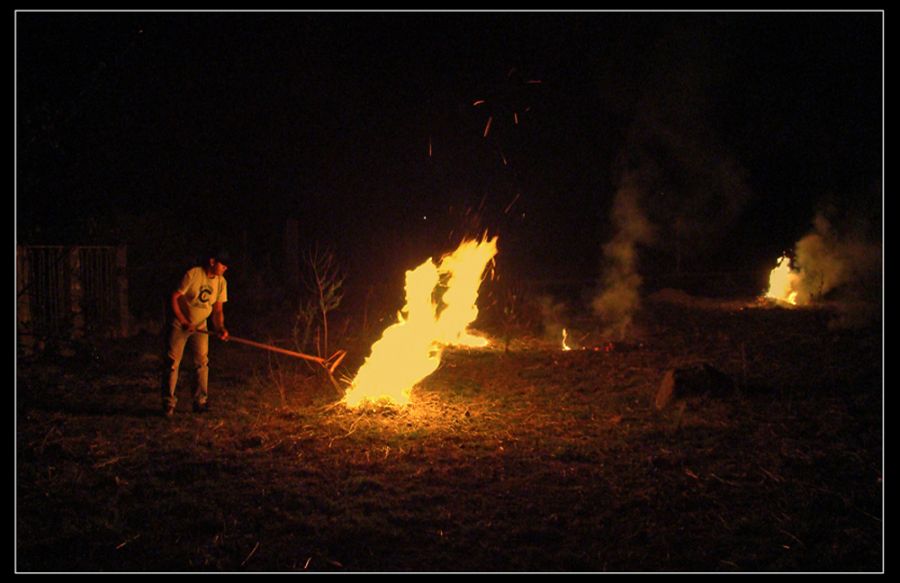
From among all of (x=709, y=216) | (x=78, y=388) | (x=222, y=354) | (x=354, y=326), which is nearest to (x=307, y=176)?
(x=354, y=326)

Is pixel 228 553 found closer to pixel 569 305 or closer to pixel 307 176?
pixel 569 305

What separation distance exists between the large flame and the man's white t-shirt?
199 cm

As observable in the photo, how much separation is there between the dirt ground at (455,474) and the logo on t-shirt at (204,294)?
1310mm

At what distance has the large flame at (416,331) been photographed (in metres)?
8.15

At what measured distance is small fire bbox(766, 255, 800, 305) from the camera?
842 inches

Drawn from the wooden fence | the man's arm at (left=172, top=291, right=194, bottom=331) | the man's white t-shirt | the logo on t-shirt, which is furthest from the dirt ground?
the wooden fence

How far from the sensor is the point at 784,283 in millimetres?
21953

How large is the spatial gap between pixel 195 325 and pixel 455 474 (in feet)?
12.2

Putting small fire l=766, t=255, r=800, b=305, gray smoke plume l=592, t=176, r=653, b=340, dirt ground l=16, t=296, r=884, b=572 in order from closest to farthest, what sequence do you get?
dirt ground l=16, t=296, r=884, b=572
gray smoke plume l=592, t=176, r=653, b=340
small fire l=766, t=255, r=800, b=305

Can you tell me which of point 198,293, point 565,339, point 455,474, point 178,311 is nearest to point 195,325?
point 178,311

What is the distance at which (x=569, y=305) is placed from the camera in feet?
63.3

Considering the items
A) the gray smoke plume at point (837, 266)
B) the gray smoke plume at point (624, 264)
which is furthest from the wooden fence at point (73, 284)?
the gray smoke plume at point (837, 266)

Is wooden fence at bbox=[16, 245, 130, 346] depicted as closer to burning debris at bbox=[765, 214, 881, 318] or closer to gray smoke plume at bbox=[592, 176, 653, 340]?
gray smoke plume at bbox=[592, 176, 653, 340]

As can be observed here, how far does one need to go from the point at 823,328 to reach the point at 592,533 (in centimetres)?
1200
